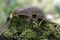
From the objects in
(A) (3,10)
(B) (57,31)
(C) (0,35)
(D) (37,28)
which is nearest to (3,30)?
(C) (0,35)

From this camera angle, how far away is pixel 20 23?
40.5 inches

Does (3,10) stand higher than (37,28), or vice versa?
(3,10)

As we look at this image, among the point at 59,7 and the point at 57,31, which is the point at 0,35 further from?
the point at 59,7

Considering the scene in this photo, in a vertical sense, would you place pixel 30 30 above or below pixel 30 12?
below

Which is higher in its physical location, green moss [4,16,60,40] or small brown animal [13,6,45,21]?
small brown animal [13,6,45,21]

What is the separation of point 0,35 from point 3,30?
4 centimetres

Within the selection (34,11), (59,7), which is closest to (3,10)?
(59,7)

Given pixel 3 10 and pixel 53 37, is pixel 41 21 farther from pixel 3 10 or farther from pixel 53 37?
pixel 3 10

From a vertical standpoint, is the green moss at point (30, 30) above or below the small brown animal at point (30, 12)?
below

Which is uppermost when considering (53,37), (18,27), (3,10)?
(3,10)

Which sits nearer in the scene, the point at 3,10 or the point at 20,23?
the point at 20,23

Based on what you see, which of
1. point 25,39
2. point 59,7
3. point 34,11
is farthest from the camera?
point 59,7

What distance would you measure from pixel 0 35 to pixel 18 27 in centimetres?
12

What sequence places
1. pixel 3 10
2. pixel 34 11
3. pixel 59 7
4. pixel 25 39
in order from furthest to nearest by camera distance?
pixel 59 7 → pixel 3 10 → pixel 34 11 → pixel 25 39
